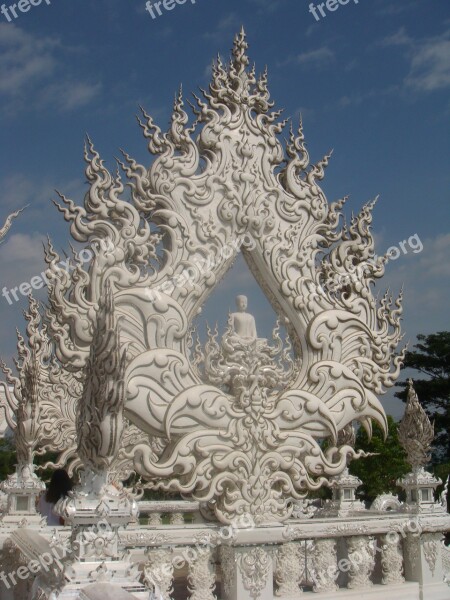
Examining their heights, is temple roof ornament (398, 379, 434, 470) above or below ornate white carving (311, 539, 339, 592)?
above

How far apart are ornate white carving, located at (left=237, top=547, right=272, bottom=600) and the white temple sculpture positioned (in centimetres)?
1

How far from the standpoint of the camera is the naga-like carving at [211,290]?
548cm

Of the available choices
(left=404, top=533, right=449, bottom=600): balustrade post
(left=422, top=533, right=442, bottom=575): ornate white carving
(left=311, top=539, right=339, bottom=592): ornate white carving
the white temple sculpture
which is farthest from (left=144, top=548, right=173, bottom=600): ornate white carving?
(left=422, top=533, right=442, bottom=575): ornate white carving

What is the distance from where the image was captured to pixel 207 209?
609 centimetres

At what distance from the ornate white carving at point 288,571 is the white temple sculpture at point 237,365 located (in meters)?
0.01

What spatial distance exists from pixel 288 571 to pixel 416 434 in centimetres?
188

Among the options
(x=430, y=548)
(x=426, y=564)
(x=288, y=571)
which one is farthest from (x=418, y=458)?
(x=288, y=571)

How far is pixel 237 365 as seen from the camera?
5.80 meters

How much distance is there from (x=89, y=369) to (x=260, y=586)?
250 cm

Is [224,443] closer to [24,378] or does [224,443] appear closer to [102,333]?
[24,378]

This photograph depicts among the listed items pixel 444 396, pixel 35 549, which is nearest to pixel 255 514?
pixel 35 549

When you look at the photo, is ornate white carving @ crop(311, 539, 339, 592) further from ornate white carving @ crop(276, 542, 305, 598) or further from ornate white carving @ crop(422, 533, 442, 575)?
ornate white carving @ crop(422, 533, 442, 575)

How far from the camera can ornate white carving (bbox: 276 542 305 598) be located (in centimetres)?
550

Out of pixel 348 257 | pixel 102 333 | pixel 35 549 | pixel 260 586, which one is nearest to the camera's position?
pixel 102 333
